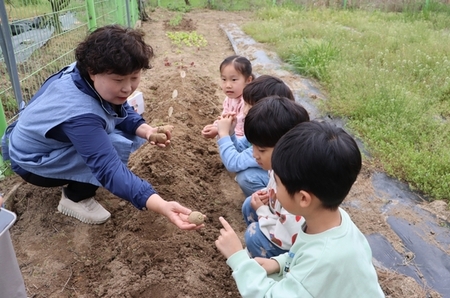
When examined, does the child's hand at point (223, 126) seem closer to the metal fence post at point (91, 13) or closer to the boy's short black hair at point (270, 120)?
the boy's short black hair at point (270, 120)

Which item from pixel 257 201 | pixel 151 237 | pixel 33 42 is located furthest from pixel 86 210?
pixel 33 42

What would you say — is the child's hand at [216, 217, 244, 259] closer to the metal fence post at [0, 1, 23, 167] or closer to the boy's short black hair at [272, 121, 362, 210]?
the boy's short black hair at [272, 121, 362, 210]

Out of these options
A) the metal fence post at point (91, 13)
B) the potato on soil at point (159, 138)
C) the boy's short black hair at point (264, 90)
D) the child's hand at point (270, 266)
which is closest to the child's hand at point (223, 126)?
the boy's short black hair at point (264, 90)

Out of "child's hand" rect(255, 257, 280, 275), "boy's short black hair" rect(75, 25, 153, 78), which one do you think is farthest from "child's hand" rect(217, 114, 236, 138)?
"child's hand" rect(255, 257, 280, 275)

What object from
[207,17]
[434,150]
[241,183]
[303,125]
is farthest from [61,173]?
[207,17]

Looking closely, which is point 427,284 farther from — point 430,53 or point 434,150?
point 430,53

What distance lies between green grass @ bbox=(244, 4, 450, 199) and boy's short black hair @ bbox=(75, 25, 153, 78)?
2.48 m

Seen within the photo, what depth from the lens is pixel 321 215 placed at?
4.84ft

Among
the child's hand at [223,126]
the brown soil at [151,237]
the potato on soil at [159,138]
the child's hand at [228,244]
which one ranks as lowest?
the brown soil at [151,237]

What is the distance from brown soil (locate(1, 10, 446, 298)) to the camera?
7.44 feet

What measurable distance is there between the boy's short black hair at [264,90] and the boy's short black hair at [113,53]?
809 mm

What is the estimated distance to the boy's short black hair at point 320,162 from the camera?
4.57 ft

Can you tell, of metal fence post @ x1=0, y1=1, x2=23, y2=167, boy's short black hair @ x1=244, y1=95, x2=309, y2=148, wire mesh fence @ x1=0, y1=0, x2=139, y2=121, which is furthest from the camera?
wire mesh fence @ x1=0, y1=0, x2=139, y2=121

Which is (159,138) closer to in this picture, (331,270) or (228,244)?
Result: (228,244)
